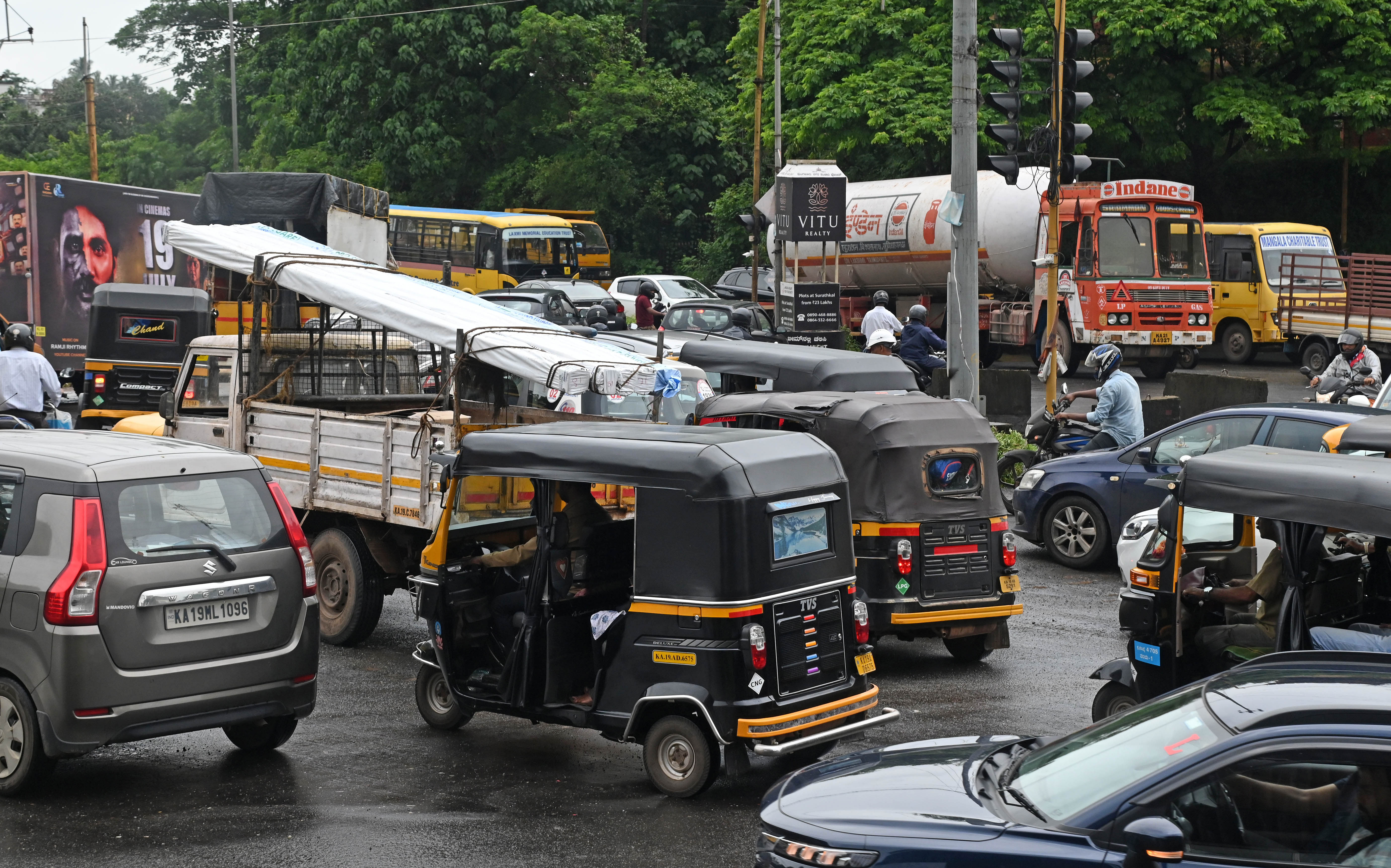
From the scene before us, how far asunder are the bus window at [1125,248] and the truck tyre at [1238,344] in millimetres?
3971

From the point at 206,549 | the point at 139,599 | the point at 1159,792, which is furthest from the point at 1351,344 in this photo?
the point at 139,599

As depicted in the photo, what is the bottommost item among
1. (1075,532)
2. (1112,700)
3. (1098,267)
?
(1112,700)

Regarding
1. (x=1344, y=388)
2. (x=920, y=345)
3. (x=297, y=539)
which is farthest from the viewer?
(x=920, y=345)

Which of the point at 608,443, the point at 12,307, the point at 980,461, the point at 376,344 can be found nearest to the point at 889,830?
the point at 608,443

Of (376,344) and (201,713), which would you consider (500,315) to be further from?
(201,713)

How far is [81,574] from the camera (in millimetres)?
6918

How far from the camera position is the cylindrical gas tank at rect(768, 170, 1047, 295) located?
1114 inches

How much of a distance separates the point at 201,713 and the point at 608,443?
2.49 meters

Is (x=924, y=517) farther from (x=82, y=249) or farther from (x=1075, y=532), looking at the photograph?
(x=82, y=249)

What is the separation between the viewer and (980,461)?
9945 mm

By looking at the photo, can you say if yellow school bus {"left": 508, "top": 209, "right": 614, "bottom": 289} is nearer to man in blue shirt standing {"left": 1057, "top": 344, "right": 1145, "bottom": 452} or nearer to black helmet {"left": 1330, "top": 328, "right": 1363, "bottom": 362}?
black helmet {"left": 1330, "top": 328, "right": 1363, "bottom": 362}

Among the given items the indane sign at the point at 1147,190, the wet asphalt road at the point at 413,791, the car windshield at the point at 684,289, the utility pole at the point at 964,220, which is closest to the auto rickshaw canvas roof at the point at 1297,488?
the wet asphalt road at the point at 413,791

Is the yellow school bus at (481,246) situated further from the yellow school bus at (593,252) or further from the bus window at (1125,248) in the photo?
the bus window at (1125,248)

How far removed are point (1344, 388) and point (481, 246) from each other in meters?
26.9
